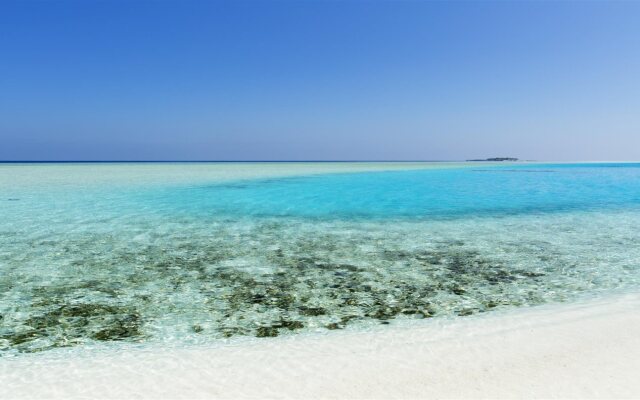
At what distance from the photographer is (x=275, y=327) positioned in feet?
14.6

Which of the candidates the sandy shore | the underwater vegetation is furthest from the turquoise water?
the sandy shore

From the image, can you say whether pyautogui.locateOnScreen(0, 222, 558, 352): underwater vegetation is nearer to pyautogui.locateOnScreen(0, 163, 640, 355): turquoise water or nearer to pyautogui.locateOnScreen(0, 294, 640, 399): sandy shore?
pyautogui.locateOnScreen(0, 163, 640, 355): turquoise water

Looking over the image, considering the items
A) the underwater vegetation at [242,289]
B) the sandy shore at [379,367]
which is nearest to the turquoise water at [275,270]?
the underwater vegetation at [242,289]

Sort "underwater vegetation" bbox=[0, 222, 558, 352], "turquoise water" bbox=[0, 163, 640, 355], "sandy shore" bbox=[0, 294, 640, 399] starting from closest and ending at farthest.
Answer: "sandy shore" bbox=[0, 294, 640, 399]
"underwater vegetation" bbox=[0, 222, 558, 352]
"turquoise water" bbox=[0, 163, 640, 355]

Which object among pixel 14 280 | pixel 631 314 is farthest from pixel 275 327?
pixel 14 280

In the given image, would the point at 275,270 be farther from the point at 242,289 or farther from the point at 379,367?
the point at 379,367

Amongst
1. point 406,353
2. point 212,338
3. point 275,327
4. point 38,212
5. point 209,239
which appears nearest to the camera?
point 406,353

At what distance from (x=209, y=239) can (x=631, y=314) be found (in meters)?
7.63

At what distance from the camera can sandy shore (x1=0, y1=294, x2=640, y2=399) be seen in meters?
3.09

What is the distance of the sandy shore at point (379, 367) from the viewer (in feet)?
10.1

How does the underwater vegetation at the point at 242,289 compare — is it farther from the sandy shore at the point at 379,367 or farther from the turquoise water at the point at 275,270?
the sandy shore at the point at 379,367

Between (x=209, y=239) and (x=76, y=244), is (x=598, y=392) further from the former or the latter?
(x=76, y=244)

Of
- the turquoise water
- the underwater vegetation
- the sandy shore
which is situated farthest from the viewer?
the turquoise water

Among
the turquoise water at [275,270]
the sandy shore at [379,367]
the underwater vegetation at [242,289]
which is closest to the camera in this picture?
the sandy shore at [379,367]
